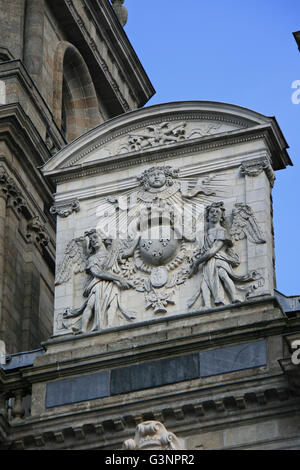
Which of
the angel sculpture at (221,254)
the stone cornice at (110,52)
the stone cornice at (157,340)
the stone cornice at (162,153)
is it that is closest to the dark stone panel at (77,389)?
the stone cornice at (157,340)

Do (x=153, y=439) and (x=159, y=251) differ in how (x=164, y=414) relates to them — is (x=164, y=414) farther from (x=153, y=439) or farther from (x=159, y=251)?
(x=159, y=251)

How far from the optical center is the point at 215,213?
3716 centimetres

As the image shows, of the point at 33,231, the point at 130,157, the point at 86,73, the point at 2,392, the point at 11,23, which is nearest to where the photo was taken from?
the point at 2,392

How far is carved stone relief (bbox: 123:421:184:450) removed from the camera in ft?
110

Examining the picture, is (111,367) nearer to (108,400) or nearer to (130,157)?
(108,400)

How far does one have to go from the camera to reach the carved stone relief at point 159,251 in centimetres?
3647

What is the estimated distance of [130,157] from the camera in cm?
3900

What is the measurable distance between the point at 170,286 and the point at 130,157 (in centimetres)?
350

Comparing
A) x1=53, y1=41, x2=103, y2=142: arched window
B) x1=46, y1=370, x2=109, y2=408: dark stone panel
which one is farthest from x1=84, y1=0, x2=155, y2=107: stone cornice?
x1=46, y1=370, x2=109, y2=408: dark stone panel

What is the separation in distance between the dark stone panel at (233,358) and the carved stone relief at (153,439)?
59.9 inches

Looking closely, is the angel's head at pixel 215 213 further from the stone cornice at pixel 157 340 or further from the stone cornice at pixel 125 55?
the stone cornice at pixel 125 55

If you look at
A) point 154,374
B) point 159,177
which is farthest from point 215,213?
point 154,374

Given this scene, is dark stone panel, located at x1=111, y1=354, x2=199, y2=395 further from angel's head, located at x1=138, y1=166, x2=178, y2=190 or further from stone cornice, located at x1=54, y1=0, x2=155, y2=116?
stone cornice, located at x1=54, y1=0, x2=155, y2=116
